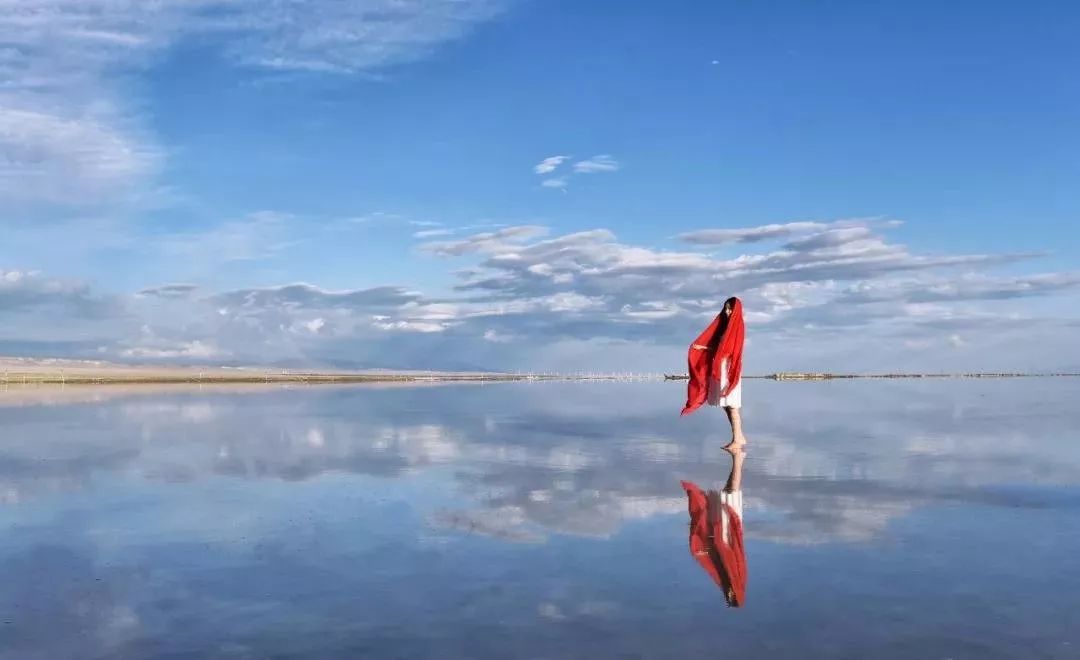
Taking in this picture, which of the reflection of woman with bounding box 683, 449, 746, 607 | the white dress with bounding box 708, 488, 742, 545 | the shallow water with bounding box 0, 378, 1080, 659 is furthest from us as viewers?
the white dress with bounding box 708, 488, 742, 545

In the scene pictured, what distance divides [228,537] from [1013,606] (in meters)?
6.23

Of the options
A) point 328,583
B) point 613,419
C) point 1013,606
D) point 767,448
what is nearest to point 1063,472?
point 767,448

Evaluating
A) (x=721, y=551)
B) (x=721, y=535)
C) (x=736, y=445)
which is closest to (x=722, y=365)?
(x=736, y=445)

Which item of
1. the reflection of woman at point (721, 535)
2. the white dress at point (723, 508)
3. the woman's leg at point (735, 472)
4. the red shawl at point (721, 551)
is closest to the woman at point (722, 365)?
the woman's leg at point (735, 472)

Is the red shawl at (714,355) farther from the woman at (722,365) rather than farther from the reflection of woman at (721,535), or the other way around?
the reflection of woman at (721,535)

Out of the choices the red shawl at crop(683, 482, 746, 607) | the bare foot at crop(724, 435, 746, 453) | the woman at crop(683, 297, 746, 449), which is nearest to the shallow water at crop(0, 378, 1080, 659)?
the red shawl at crop(683, 482, 746, 607)

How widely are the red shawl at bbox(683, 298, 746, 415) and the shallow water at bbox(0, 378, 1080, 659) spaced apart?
1.04 metres

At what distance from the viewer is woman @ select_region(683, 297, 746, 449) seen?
15312 mm

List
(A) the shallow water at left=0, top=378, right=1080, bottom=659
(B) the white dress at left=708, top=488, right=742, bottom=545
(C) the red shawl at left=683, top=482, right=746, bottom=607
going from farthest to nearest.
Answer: (B) the white dress at left=708, top=488, right=742, bottom=545 → (C) the red shawl at left=683, top=482, right=746, bottom=607 → (A) the shallow water at left=0, top=378, right=1080, bottom=659

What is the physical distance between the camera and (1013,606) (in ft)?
18.6

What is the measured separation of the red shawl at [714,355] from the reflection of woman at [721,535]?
4.22 m

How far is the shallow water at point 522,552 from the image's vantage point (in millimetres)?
5121

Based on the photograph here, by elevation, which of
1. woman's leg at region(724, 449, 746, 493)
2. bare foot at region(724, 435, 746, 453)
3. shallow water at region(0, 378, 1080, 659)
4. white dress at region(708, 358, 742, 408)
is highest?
white dress at region(708, 358, 742, 408)

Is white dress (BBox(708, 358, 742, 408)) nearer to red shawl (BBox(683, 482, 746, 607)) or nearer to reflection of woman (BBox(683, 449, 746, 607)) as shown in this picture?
reflection of woman (BBox(683, 449, 746, 607))
